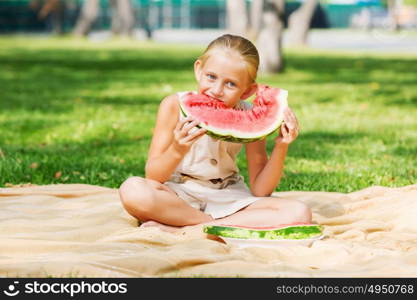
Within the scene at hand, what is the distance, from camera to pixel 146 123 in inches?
348

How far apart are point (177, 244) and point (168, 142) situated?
2.00 ft

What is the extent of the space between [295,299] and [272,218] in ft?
3.84

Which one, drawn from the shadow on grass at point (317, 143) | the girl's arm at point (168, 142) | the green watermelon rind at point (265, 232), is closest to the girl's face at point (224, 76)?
the girl's arm at point (168, 142)

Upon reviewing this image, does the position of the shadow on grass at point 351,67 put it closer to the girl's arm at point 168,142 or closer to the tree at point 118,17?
the girl's arm at point 168,142

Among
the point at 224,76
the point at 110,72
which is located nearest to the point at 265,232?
the point at 224,76

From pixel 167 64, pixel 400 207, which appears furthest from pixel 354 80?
pixel 400 207

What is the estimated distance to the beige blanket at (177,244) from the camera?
3518 millimetres

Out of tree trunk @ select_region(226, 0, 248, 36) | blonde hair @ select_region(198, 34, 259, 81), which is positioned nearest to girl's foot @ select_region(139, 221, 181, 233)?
blonde hair @ select_region(198, 34, 259, 81)

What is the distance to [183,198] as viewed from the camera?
445 cm

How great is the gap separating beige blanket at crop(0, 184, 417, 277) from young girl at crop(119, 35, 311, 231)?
0.57ft

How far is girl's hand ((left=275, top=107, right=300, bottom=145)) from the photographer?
13.9 ft

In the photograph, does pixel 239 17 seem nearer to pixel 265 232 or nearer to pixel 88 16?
pixel 265 232

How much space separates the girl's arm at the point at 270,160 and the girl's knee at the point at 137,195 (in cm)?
62

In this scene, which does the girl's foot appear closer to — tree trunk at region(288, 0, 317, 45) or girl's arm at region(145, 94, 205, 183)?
girl's arm at region(145, 94, 205, 183)
